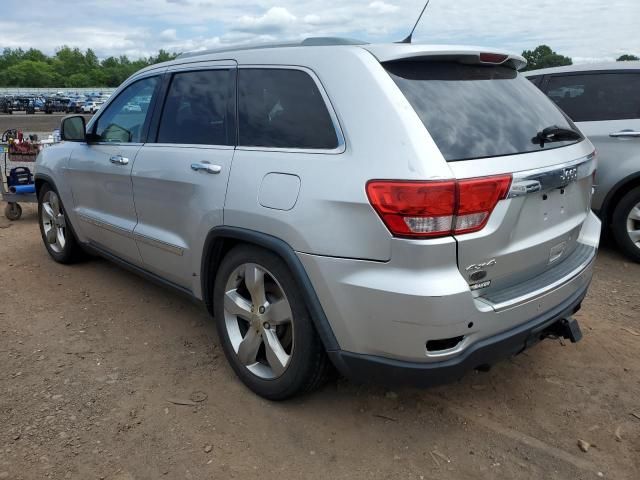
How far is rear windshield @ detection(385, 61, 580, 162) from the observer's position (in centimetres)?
238

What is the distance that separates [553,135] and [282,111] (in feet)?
4.49

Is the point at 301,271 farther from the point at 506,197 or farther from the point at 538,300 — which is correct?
the point at 538,300

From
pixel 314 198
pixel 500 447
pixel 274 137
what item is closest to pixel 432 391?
pixel 500 447

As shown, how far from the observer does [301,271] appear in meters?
2.49

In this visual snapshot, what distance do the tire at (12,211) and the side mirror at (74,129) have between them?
3.42m

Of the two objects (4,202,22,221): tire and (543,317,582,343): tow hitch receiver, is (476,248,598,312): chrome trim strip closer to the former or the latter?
(543,317,582,343): tow hitch receiver

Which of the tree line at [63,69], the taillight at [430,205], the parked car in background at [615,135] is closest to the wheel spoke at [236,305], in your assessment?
the taillight at [430,205]

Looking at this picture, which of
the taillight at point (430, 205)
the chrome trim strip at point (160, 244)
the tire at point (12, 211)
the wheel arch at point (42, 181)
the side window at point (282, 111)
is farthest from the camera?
the tire at point (12, 211)

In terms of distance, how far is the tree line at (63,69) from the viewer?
417 feet

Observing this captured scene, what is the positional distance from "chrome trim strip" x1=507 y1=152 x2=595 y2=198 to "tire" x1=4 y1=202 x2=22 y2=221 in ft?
23.3

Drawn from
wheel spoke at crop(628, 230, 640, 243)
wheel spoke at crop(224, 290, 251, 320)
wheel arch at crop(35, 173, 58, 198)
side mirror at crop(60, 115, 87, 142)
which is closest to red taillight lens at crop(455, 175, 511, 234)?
wheel spoke at crop(224, 290, 251, 320)

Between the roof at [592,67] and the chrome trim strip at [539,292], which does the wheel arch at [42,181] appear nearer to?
the chrome trim strip at [539,292]

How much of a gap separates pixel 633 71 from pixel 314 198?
4.62 m

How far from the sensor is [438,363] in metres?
2.32
